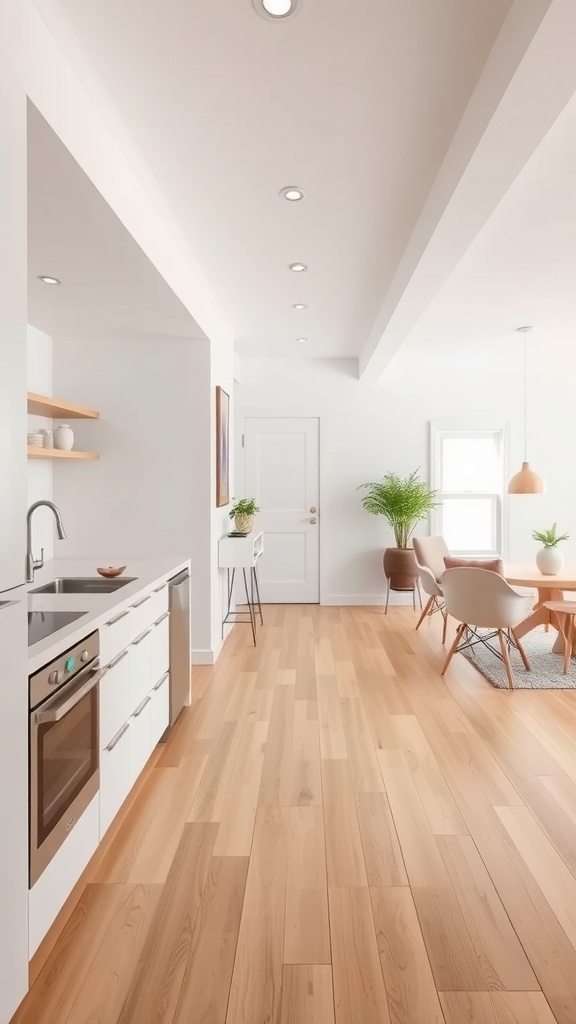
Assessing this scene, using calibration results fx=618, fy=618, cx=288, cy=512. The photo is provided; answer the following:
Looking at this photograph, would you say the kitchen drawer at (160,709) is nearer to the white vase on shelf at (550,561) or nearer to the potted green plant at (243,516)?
the potted green plant at (243,516)

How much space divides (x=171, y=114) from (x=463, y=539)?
5.63m

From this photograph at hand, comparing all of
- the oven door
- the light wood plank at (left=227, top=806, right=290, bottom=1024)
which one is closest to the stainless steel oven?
the oven door

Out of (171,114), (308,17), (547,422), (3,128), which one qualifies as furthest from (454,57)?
(547,422)

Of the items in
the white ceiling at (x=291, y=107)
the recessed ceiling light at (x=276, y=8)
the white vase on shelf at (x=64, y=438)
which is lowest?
the white vase on shelf at (x=64, y=438)

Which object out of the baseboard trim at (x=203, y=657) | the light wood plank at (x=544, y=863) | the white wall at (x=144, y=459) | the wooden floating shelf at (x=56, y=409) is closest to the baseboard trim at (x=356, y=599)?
the baseboard trim at (x=203, y=657)

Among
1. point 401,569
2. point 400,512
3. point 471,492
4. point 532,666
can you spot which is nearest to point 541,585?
point 532,666

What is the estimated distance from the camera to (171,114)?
7.37 ft

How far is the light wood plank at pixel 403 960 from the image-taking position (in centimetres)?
153

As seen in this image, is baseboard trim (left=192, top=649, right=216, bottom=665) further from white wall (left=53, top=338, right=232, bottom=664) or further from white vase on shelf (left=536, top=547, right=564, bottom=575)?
white vase on shelf (left=536, top=547, right=564, bottom=575)

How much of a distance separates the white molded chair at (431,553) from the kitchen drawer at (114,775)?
3630 millimetres

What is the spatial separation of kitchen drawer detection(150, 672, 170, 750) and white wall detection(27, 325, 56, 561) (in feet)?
4.50

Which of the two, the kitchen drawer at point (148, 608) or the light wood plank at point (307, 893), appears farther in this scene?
the kitchen drawer at point (148, 608)

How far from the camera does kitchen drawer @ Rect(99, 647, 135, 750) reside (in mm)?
2156

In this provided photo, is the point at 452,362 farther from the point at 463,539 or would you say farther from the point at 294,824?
the point at 294,824
